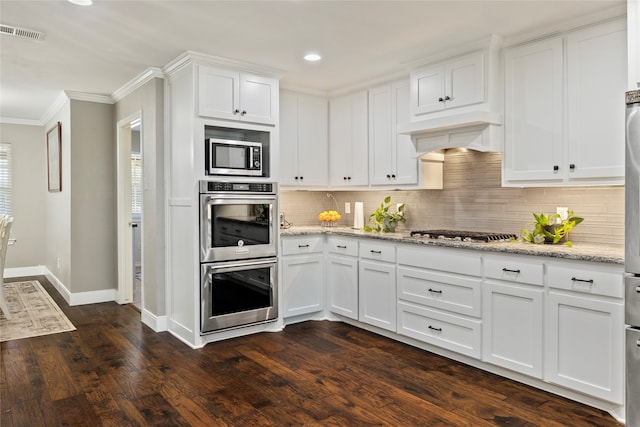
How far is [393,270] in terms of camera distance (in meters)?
3.89

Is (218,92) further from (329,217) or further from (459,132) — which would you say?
(459,132)

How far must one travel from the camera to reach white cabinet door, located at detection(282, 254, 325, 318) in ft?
14.4

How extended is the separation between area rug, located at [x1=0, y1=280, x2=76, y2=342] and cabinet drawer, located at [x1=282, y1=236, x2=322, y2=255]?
86.9 inches

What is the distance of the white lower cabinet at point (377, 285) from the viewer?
3.92 metres

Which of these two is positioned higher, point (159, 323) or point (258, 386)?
point (159, 323)

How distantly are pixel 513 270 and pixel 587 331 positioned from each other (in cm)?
55

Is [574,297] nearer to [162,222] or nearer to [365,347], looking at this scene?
[365,347]

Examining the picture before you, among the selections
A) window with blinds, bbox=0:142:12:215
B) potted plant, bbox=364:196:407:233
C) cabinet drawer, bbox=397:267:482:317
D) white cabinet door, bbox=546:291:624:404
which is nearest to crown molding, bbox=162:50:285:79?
potted plant, bbox=364:196:407:233

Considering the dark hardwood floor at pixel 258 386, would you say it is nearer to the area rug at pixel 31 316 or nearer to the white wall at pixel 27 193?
the area rug at pixel 31 316

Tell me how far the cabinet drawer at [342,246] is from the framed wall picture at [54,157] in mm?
3626

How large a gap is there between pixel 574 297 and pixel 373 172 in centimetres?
231

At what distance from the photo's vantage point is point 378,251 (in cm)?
402

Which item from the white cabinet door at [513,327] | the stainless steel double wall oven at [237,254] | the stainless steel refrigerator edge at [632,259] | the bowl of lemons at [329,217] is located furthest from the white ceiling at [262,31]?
the white cabinet door at [513,327]

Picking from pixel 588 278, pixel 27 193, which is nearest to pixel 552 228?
pixel 588 278
